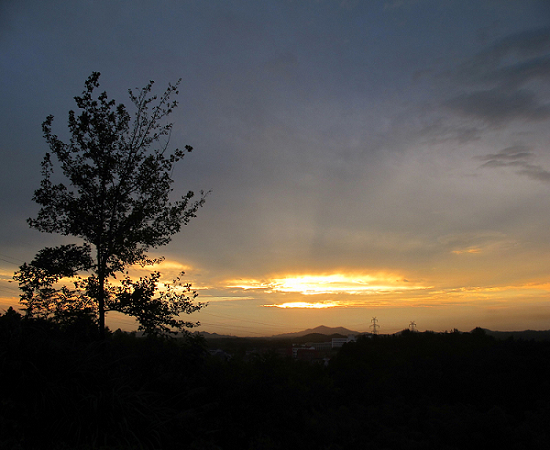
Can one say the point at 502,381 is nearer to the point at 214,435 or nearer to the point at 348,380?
the point at 348,380

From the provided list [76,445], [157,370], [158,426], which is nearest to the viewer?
[76,445]

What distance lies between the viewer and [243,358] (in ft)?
35.2

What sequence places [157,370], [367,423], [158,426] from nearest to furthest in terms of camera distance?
[158,426], [157,370], [367,423]

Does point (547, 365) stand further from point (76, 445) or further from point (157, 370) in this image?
point (76, 445)

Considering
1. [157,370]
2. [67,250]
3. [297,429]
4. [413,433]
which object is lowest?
[413,433]

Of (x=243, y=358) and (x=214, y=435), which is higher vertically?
(x=243, y=358)

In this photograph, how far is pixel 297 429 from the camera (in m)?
8.91

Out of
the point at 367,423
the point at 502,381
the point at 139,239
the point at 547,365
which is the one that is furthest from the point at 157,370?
the point at 547,365

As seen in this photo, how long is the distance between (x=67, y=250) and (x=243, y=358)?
613 cm

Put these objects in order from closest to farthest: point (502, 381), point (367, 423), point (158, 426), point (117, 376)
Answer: point (158, 426) < point (117, 376) < point (367, 423) < point (502, 381)

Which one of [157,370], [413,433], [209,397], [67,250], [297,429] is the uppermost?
[67,250]

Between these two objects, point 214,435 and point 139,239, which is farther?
point 139,239

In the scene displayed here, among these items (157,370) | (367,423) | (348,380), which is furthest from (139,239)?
(348,380)

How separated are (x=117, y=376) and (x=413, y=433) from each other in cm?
845
